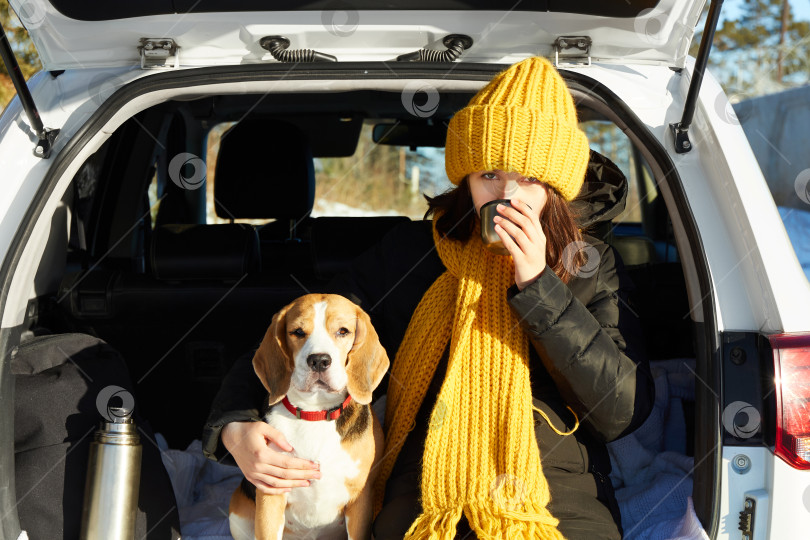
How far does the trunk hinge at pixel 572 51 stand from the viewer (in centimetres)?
220

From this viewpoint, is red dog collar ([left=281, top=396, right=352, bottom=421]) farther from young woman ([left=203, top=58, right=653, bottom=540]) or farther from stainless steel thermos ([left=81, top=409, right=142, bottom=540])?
stainless steel thermos ([left=81, top=409, right=142, bottom=540])

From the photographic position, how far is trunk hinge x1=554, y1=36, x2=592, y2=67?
7.22 feet

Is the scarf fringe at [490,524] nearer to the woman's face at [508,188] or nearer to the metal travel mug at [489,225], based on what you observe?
the metal travel mug at [489,225]

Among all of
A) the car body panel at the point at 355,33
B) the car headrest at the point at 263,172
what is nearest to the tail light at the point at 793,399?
the car body panel at the point at 355,33

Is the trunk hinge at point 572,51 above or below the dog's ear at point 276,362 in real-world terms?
above

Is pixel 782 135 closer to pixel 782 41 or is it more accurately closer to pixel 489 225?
pixel 489 225

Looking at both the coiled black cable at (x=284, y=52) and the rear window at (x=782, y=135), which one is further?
the rear window at (x=782, y=135)

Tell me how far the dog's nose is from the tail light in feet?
3.64

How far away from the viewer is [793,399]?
1.73 meters

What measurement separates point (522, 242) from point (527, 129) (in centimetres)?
32

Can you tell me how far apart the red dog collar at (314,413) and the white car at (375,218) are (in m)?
0.74

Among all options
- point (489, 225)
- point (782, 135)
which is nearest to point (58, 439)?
point (489, 225)

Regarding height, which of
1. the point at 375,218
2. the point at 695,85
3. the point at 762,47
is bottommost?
the point at 375,218

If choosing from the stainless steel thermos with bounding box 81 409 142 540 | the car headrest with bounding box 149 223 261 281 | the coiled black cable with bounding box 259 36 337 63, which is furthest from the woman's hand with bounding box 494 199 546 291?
the car headrest with bounding box 149 223 261 281
